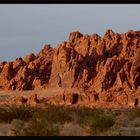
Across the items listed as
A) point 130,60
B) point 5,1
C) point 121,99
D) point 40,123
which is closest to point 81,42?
point 130,60

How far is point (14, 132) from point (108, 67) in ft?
223

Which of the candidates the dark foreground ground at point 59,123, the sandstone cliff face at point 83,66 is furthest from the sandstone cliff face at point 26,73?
the dark foreground ground at point 59,123

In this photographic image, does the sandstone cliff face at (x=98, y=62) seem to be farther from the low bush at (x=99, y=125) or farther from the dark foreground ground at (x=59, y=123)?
the low bush at (x=99, y=125)

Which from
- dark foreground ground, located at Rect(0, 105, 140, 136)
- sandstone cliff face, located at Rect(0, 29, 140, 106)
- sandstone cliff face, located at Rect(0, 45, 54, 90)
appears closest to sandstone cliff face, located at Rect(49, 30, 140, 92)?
sandstone cliff face, located at Rect(0, 29, 140, 106)

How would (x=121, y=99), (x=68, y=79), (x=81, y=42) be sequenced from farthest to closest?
(x=81, y=42), (x=68, y=79), (x=121, y=99)

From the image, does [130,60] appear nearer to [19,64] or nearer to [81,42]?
[81,42]

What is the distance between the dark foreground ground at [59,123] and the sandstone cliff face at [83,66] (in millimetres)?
54609

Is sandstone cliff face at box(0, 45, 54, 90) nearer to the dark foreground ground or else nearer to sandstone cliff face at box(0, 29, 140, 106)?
sandstone cliff face at box(0, 29, 140, 106)

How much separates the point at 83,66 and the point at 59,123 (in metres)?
71.3

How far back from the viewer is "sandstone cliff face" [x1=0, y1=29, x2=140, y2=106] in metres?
82.3

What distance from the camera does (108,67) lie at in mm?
83375

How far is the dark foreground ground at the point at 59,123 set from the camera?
15.8 metres

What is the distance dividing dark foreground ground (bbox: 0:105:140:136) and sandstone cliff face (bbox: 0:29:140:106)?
2150 inches

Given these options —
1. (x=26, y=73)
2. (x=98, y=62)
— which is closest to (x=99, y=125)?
(x=98, y=62)
